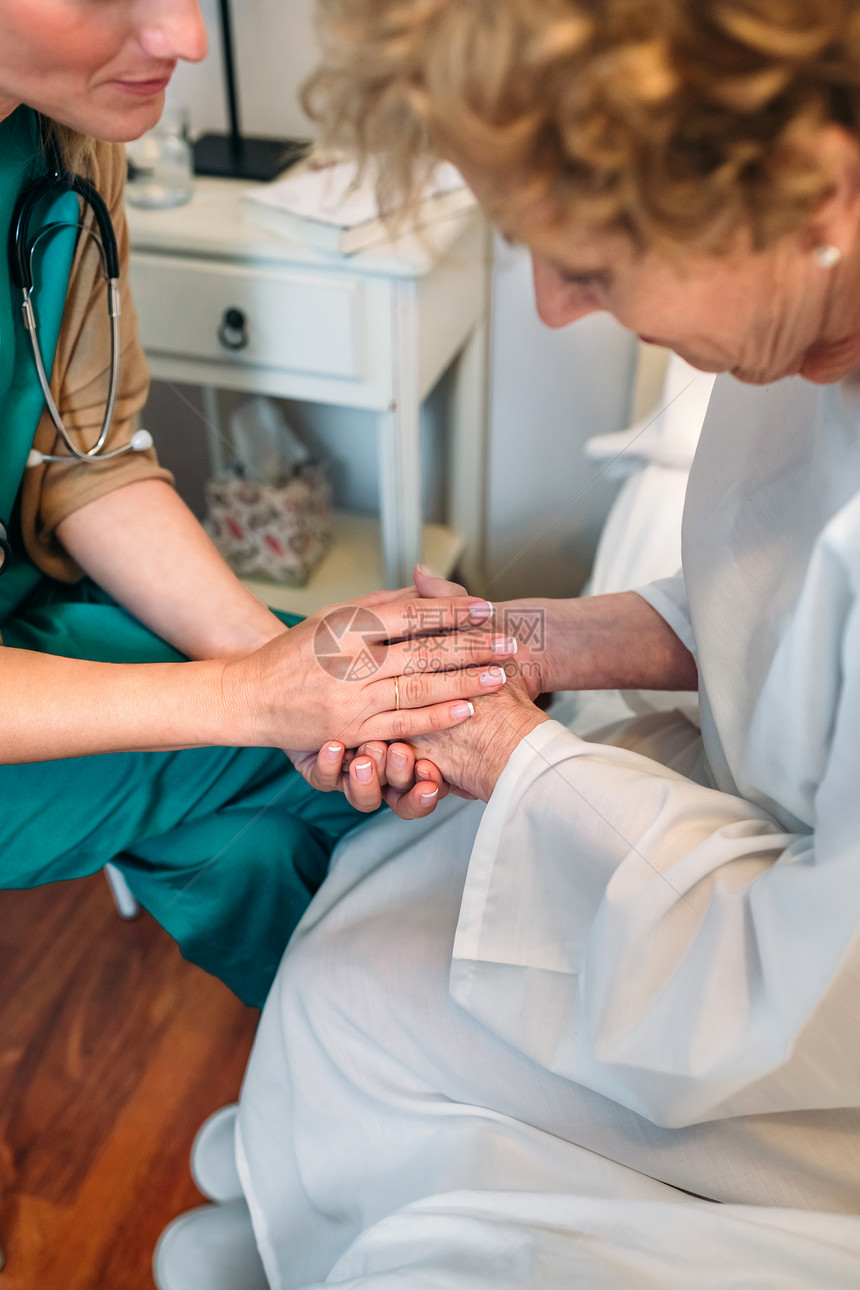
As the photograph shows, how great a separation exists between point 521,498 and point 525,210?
1229mm

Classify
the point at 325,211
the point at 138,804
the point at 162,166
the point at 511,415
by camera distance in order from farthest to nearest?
the point at 511,415, the point at 162,166, the point at 325,211, the point at 138,804

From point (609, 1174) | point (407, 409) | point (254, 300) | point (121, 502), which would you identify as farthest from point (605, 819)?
point (254, 300)

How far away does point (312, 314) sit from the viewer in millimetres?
1174

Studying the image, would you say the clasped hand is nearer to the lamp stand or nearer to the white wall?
the white wall

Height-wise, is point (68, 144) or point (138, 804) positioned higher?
point (68, 144)

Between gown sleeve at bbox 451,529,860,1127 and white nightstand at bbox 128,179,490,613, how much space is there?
63cm

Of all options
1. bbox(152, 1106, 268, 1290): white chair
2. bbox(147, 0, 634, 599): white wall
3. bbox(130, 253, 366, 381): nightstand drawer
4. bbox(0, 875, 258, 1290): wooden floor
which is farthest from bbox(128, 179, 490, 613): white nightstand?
bbox(152, 1106, 268, 1290): white chair

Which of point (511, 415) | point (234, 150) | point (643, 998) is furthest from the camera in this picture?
point (511, 415)

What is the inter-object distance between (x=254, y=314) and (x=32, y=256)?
1.33 ft

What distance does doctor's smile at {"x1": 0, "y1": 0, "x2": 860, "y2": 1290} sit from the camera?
18.2 inches

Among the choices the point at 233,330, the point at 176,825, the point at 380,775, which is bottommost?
the point at 176,825

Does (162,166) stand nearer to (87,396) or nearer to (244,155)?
(244,155)

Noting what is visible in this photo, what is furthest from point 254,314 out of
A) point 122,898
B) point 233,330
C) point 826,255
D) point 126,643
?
point 826,255

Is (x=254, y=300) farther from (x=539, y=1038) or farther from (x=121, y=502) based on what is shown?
(x=539, y=1038)
